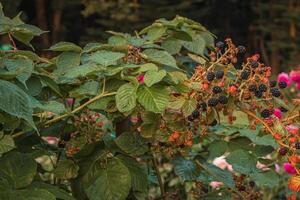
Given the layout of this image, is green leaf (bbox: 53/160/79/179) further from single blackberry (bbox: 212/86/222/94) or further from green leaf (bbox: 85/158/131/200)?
single blackberry (bbox: 212/86/222/94)

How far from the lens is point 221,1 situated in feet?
67.2

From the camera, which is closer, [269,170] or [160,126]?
[160,126]

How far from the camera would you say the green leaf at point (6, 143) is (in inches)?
48.3

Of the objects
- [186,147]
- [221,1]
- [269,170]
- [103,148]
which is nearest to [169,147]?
[186,147]

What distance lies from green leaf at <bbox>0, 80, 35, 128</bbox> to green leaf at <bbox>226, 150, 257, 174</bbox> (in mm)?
620

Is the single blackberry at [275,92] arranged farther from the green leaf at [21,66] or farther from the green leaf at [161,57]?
the green leaf at [21,66]

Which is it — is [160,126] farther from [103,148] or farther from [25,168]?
[25,168]

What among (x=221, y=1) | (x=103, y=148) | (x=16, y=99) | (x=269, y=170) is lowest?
(x=221, y=1)

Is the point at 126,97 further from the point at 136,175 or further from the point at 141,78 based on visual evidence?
the point at 136,175

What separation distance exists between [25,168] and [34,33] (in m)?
0.32

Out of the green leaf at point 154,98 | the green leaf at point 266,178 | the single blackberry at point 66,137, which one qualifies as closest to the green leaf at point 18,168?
the single blackberry at point 66,137

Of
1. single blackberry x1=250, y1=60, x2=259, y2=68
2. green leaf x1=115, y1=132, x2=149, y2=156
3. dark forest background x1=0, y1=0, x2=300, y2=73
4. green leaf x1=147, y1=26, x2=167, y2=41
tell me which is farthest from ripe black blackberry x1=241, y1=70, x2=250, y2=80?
dark forest background x1=0, y1=0, x2=300, y2=73

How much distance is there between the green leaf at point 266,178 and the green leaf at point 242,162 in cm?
5

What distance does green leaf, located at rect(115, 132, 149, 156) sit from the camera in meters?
1.38
